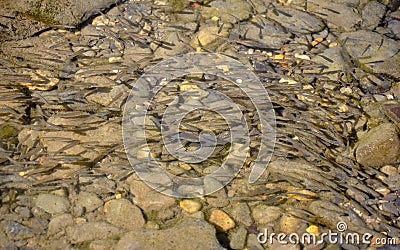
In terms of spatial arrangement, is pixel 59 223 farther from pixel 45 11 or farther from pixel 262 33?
pixel 262 33

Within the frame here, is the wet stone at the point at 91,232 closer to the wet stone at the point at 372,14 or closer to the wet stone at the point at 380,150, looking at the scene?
the wet stone at the point at 380,150

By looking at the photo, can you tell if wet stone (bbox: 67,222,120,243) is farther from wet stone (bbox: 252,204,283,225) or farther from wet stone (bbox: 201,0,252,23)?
wet stone (bbox: 201,0,252,23)

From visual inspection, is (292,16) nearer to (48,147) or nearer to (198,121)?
(198,121)

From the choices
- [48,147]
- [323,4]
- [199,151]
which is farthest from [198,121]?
[323,4]

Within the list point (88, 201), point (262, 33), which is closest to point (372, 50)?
point (262, 33)

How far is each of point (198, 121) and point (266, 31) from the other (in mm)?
1264

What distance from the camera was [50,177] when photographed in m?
3.06

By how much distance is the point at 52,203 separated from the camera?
9.57 ft

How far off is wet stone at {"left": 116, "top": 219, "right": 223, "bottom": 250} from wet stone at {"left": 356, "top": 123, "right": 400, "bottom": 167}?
121cm

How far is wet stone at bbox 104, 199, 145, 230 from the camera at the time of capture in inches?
113

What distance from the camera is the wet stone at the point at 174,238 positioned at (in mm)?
2719

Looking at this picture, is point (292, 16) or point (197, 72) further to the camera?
point (292, 16)

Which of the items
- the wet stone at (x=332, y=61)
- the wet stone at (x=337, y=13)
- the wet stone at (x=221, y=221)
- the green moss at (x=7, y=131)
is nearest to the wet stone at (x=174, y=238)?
the wet stone at (x=221, y=221)

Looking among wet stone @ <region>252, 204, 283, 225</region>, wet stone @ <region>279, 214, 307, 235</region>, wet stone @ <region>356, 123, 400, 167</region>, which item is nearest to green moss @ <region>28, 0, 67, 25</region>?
wet stone @ <region>252, 204, 283, 225</region>
